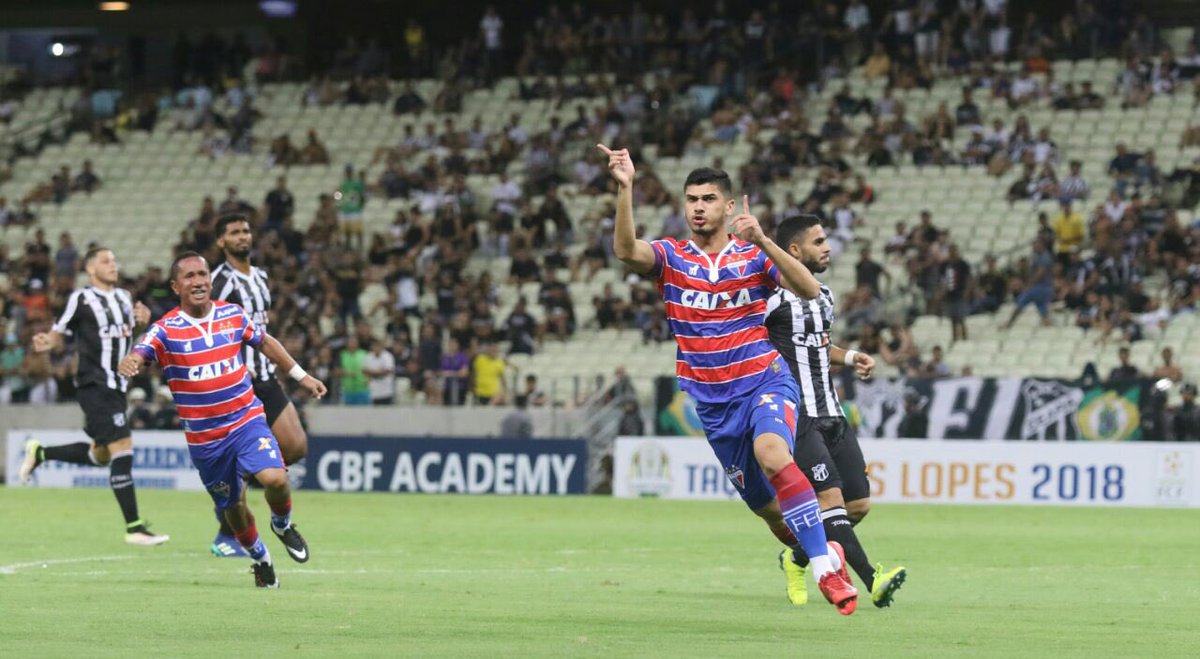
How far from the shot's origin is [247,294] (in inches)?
603

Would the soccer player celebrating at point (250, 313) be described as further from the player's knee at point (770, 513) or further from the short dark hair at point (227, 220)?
the player's knee at point (770, 513)

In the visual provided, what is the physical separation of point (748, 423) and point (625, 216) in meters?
1.41

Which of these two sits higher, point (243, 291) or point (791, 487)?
point (243, 291)

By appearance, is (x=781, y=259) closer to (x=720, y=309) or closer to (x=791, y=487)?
(x=720, y=309)

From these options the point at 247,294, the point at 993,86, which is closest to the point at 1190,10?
the point at 993,86

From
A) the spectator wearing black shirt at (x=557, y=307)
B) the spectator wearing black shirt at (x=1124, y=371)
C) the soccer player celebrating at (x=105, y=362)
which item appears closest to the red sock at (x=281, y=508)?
the soccer player celebrating at (x=105, y=362)

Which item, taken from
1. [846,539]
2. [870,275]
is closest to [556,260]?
[870,275]

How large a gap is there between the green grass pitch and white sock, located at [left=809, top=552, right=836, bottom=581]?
0.94ft

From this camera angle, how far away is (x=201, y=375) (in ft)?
43.7

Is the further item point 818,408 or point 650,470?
point 650,470

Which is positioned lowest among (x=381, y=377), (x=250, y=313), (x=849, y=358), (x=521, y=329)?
(x=381, y=377)

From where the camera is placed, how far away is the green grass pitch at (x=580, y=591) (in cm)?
970

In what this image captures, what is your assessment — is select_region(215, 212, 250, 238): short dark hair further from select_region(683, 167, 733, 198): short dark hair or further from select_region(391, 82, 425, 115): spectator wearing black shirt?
select_region(391, 82, 425, 115): spectator wearing black shirt

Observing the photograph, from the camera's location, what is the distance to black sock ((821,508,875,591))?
11.6m
